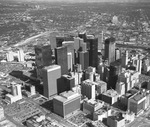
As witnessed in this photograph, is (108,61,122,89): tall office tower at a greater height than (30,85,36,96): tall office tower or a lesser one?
greater

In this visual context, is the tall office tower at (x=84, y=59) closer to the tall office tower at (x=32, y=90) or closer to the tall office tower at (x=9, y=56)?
the tall office tower at (x=32, y=90)

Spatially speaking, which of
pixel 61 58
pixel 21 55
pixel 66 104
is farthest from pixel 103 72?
pixel 21 55

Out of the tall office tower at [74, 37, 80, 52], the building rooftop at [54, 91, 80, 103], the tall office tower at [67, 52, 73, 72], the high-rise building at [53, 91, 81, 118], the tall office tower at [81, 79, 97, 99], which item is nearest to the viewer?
the high-rise building at [53, 91, 81, 118]

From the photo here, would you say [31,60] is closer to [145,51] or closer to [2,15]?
[145,51]

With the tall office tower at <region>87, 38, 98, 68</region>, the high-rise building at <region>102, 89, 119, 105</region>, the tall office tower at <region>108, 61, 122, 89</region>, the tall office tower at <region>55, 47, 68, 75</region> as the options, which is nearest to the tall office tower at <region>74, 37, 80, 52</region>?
the tall office tower at <region>87, 38, 98, 68</region>

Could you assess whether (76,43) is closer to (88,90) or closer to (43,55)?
(43,55)

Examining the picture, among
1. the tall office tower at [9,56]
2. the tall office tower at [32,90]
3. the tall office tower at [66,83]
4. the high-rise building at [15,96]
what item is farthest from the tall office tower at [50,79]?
the tall office tower at [9,56]

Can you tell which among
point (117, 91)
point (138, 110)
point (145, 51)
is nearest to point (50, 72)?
point (117, 91)

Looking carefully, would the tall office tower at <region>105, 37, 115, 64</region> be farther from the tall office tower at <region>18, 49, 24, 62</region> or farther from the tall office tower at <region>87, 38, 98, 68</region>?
the tall office tower at <region>18, 49, 24, 62</region>
